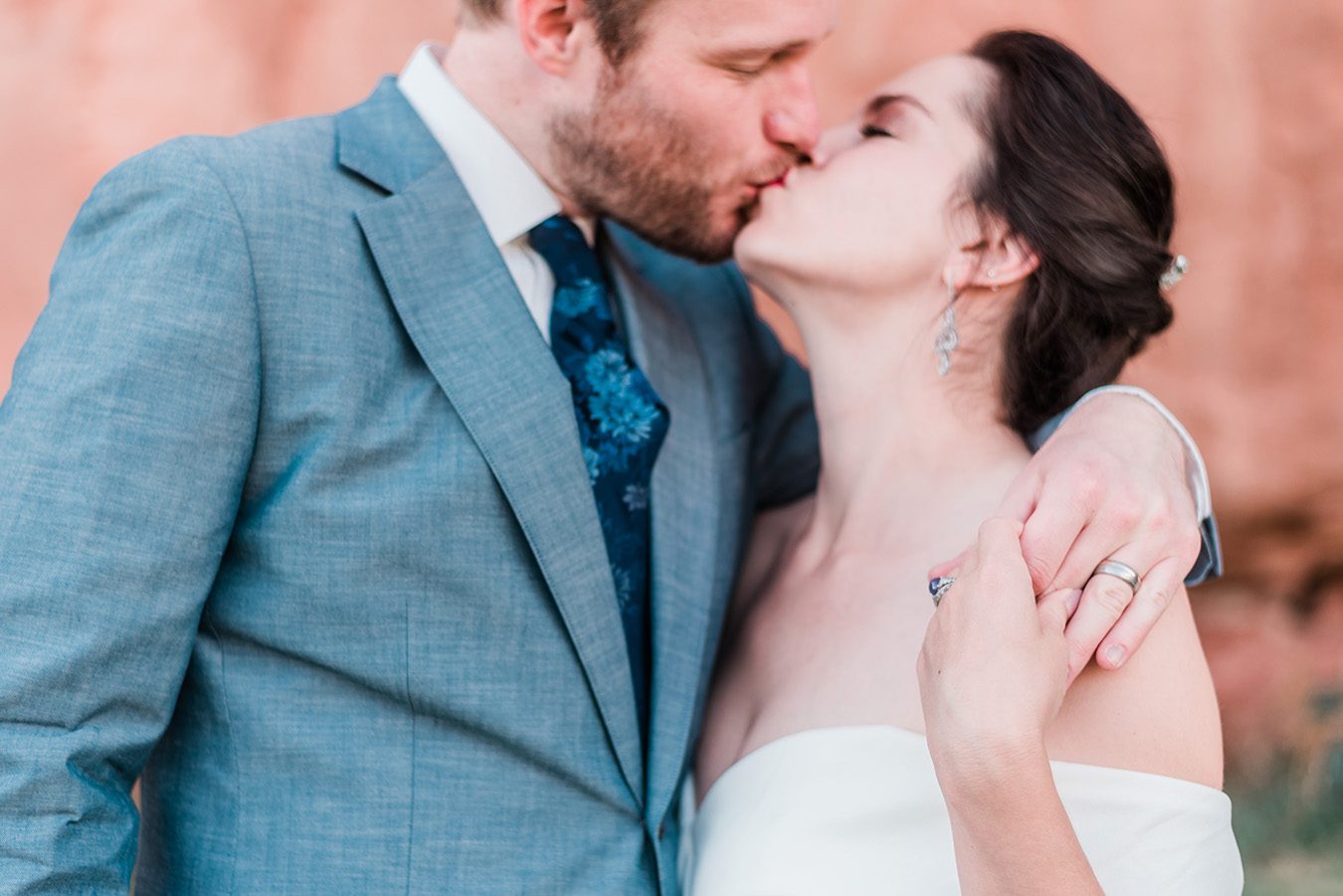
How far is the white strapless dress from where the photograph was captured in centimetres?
146

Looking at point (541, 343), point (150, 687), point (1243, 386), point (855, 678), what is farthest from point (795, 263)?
point (1243, 386)

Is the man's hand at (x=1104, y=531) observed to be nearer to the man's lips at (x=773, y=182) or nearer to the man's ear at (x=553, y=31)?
the man's lips at (x=773, y=182)

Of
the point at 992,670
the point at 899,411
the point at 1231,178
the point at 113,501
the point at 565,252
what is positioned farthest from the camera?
the point at 1231,178

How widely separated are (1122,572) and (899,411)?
59cm

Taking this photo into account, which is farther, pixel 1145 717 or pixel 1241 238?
pixel 1241 238

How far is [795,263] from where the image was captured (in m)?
1.83

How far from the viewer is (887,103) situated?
195 centimetres

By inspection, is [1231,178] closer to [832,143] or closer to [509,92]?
[832,143]

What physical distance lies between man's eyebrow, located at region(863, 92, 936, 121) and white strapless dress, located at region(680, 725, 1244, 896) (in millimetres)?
920

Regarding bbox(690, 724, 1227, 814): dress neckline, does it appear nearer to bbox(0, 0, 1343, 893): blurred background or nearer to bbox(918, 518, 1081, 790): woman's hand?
bbox(918, 518, 1081, 790): woman's hand

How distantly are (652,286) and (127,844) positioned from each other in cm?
110

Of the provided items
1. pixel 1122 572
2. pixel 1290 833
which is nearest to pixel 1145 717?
pixel 1122 572

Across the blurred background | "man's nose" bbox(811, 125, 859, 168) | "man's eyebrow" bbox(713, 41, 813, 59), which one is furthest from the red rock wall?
"man's eyebrow" bbox(713, 41, 813, 59)

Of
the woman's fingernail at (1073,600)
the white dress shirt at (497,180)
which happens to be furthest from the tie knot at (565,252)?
the woman's fingernail at (1073,600)
